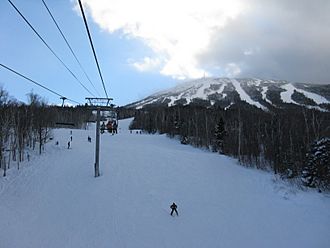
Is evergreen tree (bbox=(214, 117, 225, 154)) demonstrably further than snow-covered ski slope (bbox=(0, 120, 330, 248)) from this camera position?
Yes

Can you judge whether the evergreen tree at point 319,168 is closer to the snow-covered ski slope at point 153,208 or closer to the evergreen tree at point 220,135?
the snow-covered ski slope at point 153,208

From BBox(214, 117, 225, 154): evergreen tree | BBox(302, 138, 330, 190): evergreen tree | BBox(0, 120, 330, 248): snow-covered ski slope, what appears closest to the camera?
BBox(0, 120, 330, 248): snow-covered ski slope

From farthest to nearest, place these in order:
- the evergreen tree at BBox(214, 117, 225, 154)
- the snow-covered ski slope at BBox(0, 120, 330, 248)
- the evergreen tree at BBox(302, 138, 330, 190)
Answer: the evergreen tree at BBox(214, 117, 225, 154) → the evergreen tree at BBox(302, 138, 330, 190) → the snow-covered ski slope at BBox(0, 120, 330, 248)

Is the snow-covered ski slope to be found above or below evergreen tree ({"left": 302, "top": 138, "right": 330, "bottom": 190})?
below

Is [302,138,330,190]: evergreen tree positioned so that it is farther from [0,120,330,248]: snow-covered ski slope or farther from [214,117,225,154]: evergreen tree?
[214,117,225,154]: evergreen tree

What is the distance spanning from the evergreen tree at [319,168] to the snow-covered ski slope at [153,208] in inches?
80.1

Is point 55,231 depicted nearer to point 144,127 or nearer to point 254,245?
point 254,245

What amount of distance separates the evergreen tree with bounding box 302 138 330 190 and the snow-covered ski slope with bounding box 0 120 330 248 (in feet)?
6.68

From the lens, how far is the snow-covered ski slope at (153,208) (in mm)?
20484

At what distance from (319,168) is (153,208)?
16.5 m

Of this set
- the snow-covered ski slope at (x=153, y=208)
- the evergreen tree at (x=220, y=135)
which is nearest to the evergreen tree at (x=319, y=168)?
the snow-covered ski slope at (x=153, y=208)

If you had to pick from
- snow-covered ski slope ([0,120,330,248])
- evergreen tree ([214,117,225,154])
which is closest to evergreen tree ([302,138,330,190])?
snow-covered ski slope ([0,120,330,248])

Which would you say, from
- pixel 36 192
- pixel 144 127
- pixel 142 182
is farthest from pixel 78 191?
pixel 144 127

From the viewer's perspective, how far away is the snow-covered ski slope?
67.2 ft
